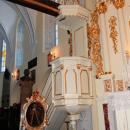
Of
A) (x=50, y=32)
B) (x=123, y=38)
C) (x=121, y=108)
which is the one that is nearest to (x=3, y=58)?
Result: (x=50, y=32)

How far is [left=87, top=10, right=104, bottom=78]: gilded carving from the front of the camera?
7.44 m

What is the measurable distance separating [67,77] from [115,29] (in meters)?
2.23

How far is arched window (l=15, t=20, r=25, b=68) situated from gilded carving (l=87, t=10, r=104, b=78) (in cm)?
894

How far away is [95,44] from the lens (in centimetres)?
775

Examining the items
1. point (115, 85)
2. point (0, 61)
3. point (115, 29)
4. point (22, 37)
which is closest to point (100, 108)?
point (115, 85)

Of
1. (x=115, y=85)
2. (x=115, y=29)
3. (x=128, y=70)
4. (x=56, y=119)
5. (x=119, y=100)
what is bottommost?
(x=56, y=119)

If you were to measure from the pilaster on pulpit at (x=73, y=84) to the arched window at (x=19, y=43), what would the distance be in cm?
917

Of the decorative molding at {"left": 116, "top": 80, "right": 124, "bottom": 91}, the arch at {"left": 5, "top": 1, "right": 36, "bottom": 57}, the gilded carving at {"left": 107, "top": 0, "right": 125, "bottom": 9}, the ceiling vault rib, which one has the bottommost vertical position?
the decorative molding at {"left": 116, "top": 80, "right": 124, "bottom": 91}

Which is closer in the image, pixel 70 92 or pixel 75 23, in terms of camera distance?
pixel 70 92

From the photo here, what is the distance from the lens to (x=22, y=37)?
647 inches

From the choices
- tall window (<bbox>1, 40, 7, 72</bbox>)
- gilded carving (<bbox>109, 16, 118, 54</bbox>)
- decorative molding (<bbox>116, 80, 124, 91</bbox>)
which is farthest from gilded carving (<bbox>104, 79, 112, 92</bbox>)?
tall window (<bbox>1, 40, 7, 72</bbox>)

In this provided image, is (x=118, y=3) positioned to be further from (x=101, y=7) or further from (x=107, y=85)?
(x=107, y=85)

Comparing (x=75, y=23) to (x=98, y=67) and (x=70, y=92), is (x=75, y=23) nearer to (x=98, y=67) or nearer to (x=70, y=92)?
(x=98, y=67)

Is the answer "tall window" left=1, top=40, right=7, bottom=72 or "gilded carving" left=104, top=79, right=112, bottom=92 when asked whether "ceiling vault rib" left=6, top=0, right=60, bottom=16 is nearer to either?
"gilded carving" left=104, top=79, right=112, bottom=92
